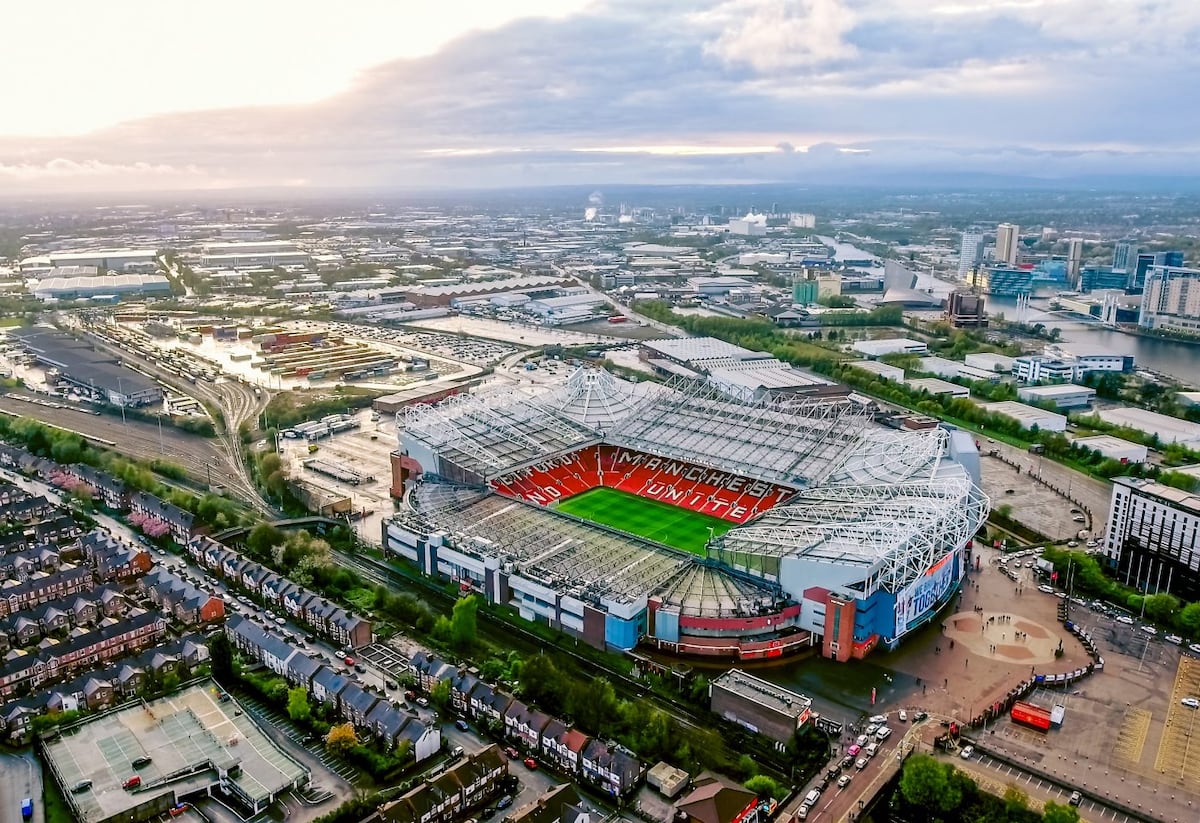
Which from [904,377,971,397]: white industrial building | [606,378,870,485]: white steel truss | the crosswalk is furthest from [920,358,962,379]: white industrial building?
the crosswalk

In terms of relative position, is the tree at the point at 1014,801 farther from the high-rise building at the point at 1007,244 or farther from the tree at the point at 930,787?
the high-rise building at the point at 1007,244

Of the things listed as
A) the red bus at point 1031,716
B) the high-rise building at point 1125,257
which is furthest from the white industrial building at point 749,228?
the red bus at point 1031,716

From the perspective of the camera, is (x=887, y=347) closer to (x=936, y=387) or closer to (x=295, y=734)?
(x=936, y=387)

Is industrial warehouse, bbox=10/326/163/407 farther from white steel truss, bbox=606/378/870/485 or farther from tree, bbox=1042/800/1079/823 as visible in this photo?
tree, bbox=1042/800/1079/823

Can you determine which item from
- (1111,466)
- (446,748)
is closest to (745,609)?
(446,748)

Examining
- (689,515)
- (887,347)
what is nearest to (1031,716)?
(689,515)
